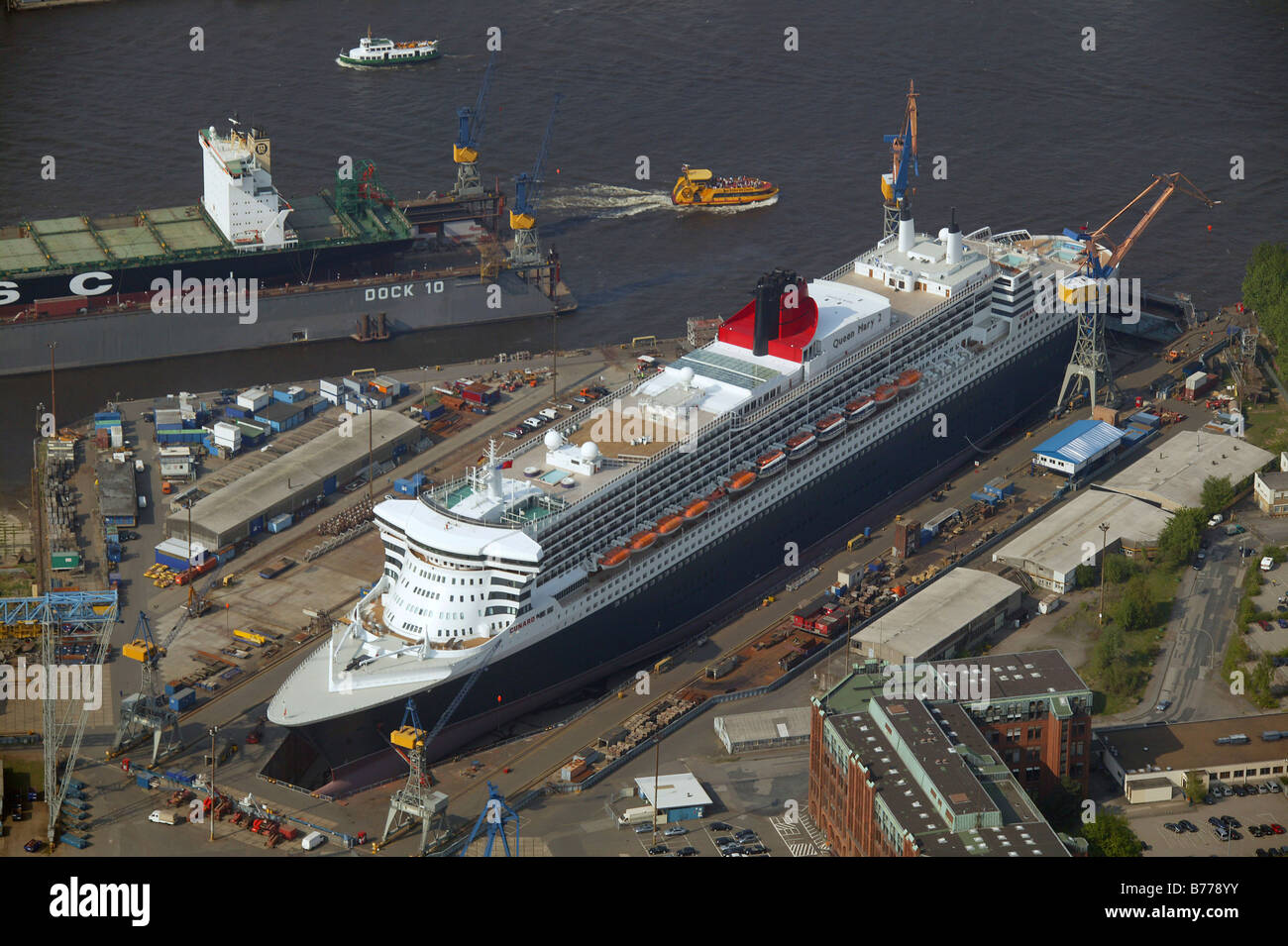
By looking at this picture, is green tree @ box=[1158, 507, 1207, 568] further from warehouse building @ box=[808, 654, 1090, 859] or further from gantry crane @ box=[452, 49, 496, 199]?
gantry crane @ box=[452, 49, 496, 199]


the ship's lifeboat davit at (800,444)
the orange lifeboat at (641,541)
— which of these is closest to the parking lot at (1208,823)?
the orange lifeboat at (641,541)

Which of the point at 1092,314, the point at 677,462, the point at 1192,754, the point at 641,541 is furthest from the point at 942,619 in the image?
the point at 1092,314

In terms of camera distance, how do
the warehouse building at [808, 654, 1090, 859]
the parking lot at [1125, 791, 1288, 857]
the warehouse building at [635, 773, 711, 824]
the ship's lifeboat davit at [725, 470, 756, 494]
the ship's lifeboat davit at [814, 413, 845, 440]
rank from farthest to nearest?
the ship's lifeboat davit at [814, 413, 845, 440] → the ship's lifeboat davit at [725, 470, 756, 494] → the warehouse building at [635, 773, 711, 824] → the parking lot at [1125, 791, 1288, 857] → the warehouse building at [808, 654, 1090, 859]

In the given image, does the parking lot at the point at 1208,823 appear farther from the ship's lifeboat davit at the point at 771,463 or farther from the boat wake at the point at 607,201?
the boat wake at the point at 607,201

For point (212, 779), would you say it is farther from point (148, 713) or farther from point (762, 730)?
point (762, 730)

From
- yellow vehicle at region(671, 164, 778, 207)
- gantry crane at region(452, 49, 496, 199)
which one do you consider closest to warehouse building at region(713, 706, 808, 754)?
gantry crane at region(452, 49, 496, 199)
